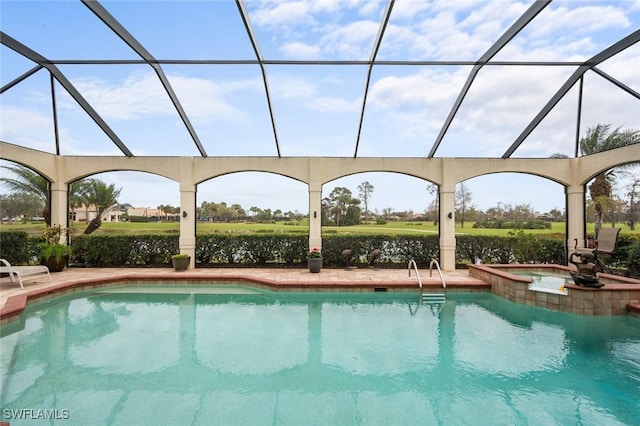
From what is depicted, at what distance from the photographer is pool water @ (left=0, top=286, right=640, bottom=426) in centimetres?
371

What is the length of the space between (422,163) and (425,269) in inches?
155

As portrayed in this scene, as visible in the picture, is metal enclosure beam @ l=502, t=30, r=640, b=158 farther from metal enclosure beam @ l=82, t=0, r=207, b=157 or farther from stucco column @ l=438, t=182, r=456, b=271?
metal enclosure beam @ l=82, t=0, r=207, b=157

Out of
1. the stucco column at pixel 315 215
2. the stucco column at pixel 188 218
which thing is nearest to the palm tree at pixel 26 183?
the stucco column at pixel 188 218

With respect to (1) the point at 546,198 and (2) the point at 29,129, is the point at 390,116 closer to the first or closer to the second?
(1) the point at 546,198

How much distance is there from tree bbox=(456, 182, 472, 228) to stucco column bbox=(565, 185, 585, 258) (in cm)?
363

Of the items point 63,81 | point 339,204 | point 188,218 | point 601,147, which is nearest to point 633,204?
point 601,147

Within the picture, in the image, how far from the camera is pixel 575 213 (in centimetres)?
1164

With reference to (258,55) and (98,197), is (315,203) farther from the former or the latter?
(98,197)

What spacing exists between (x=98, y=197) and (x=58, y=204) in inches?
188

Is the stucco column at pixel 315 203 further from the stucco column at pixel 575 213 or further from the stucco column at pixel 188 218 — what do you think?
the stucco column at pixel 575 213

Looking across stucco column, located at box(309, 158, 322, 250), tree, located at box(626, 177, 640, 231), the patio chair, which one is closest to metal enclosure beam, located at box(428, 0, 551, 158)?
stucco column, located at box(309, 158, 322, 250)

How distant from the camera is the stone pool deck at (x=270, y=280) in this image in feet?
28.9

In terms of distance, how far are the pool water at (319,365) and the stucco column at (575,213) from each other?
220 inches

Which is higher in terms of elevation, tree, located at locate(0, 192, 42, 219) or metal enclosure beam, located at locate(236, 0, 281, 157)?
metal enclosure beam, located at locate(236, 0, 281, 157)
